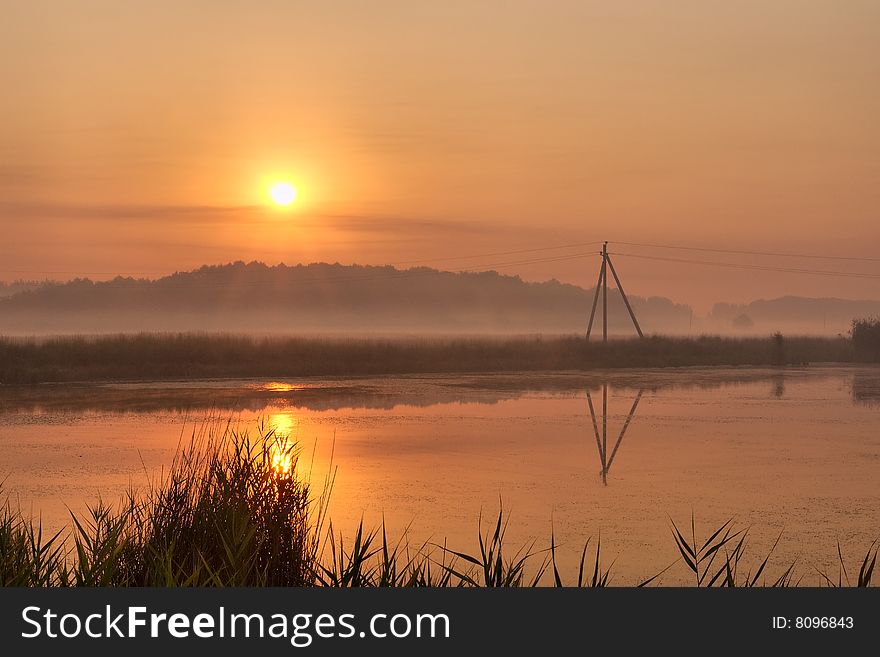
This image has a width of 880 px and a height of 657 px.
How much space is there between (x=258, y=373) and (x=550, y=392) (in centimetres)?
1050

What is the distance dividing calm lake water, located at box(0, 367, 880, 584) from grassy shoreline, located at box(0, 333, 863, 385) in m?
3.74

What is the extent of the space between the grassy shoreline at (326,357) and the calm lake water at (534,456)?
3739 mm

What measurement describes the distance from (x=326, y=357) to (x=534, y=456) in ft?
72.5

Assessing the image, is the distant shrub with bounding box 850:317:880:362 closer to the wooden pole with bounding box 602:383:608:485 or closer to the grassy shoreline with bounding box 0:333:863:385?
the grassy shoreline with bounding box 0:333:863:385

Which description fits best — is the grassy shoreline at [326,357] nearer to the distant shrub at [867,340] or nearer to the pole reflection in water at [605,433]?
the distant shrub at [867,340]

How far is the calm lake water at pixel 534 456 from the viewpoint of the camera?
10690mm

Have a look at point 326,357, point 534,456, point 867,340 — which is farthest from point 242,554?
point 867,340

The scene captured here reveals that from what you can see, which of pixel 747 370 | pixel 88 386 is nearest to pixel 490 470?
pixel 88 386

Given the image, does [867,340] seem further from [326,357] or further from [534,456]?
[534,456]

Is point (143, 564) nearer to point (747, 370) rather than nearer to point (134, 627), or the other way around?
point (134, 627)

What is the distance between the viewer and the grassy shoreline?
32812mm

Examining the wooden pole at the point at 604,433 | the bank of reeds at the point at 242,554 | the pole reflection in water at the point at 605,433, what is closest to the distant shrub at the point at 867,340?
the wooden pole at the point at 604,433

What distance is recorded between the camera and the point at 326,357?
37.4 metres

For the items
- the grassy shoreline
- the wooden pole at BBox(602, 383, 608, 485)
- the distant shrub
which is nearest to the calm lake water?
the wooden pole at BBox(602, 383, 608, 485)
